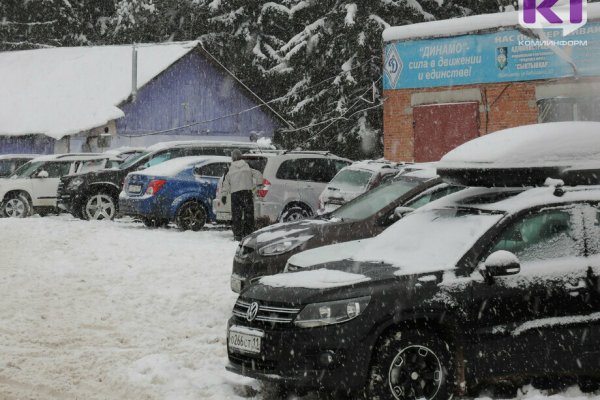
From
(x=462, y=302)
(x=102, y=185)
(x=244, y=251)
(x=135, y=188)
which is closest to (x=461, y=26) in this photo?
(x=135, y=188)

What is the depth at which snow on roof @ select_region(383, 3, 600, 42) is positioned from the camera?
1994cm

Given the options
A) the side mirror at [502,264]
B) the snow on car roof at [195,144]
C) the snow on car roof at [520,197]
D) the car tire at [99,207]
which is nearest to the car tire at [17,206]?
the car tire at [99,207]

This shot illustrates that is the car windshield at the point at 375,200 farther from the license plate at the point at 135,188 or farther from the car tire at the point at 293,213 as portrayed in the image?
the license plate at the point at 135,188

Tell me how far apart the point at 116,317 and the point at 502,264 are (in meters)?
5.31

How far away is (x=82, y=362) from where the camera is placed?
26.5 ft

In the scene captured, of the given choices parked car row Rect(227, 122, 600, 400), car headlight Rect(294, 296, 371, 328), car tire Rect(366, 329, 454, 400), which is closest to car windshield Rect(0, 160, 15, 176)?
parked car row Rect(227, 122, 600, 400)

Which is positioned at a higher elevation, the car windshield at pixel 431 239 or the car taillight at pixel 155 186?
the car taillight at pixel 155 186

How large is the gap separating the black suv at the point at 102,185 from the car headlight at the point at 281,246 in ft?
36.5

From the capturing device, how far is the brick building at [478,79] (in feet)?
63.6

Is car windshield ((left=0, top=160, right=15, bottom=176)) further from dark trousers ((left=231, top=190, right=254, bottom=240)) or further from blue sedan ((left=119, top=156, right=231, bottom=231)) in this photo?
dark trousers ((left=231, top=190, right=254, bottom=240))

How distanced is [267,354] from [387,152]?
1686cm

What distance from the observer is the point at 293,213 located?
17.6 meters

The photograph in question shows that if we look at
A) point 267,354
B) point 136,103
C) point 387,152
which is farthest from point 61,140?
point 267,354

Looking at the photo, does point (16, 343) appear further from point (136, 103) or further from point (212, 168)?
point (136, 103)
